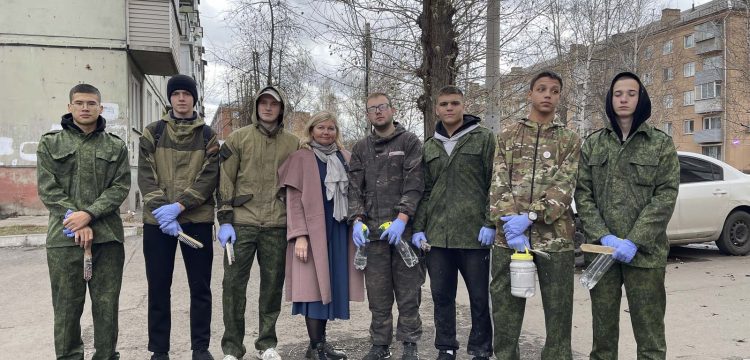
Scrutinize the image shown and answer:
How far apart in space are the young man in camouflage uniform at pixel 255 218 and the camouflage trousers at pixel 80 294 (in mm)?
767

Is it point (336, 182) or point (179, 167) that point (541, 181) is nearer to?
point (336, 182)

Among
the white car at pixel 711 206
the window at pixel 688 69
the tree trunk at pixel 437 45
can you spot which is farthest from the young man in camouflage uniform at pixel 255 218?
the window at pixel 688 69

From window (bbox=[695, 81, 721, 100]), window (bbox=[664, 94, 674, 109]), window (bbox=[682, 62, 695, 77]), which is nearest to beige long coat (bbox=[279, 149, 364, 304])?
window (bbox=[664, 94, 674, 109])

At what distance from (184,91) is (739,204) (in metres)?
8.68

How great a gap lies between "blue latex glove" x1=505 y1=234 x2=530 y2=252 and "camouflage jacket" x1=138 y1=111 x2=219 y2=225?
223 cm

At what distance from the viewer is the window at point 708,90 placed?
136 feet

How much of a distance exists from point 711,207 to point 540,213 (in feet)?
21.6

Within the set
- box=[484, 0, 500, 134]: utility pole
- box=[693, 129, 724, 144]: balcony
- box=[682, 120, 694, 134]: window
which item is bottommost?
box=[484, 0, 500, 134]: utility pole

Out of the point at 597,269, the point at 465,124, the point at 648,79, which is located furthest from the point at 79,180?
the point at 648,79

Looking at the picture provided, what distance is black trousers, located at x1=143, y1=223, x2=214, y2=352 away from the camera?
4160 millimetres

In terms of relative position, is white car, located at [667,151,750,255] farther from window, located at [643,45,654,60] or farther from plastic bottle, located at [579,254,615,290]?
window, located at [643,45,654,60]

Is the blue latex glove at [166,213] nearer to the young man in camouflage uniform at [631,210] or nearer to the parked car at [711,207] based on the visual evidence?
the young man in camouflage uniform at [631,210]

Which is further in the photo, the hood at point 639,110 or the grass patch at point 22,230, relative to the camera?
the grass patch at point 22,230

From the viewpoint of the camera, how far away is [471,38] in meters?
7.45
